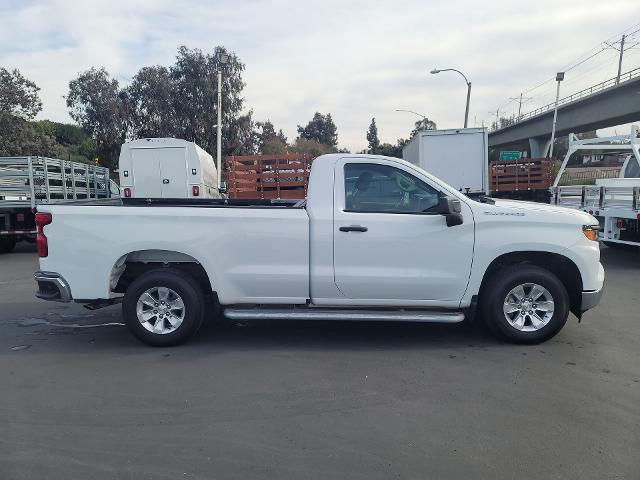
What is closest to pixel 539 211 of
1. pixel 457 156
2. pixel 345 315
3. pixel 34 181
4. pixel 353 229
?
pixel 353 229

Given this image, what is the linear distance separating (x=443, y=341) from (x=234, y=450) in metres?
2.96

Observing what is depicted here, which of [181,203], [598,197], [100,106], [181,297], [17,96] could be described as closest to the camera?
[181,297]

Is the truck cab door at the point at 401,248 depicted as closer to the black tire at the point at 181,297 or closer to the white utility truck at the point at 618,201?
the black tire at the point at 181,297

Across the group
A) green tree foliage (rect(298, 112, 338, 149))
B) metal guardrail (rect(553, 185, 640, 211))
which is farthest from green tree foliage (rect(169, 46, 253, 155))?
green tree foliage (rect(298, 112, 338, 149))

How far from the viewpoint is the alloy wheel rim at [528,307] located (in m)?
5.45

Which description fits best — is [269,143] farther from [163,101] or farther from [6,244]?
[6,244]

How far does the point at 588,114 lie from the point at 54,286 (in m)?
46.7

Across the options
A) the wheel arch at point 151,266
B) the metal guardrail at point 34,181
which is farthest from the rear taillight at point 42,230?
the metal guardrail at point 34,181

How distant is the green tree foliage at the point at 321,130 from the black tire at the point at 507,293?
370ft

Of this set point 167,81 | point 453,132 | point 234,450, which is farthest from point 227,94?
point 234,450

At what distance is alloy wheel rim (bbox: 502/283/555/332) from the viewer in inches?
214

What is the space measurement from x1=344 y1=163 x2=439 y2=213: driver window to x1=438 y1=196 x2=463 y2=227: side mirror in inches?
7.0

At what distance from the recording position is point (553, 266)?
18.7 ft

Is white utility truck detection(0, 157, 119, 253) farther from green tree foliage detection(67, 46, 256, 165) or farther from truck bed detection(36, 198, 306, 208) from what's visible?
green tree foliage detection(67, 46, 256, 165)
